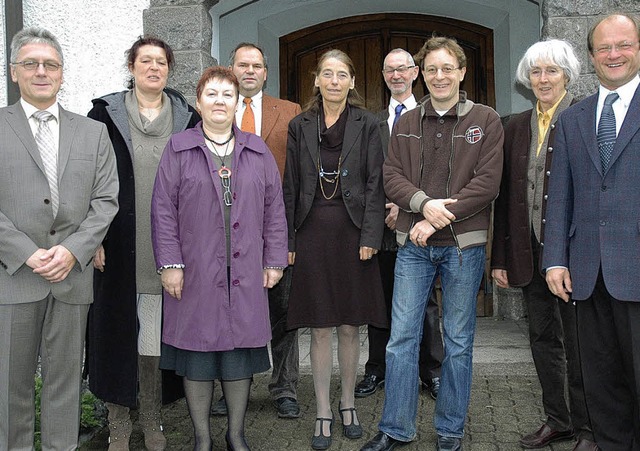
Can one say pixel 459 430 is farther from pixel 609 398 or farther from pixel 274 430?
pixel 274 430

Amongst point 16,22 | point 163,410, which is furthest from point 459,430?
point 16,22

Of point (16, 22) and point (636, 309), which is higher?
point (16, 22)

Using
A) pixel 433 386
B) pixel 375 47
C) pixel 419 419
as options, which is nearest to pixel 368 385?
pixel 433 386

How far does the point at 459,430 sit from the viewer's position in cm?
382

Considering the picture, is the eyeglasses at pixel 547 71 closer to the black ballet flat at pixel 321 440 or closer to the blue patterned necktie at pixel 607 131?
the blue patterned necktie at pixel 607 131

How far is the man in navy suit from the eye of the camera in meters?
3.15

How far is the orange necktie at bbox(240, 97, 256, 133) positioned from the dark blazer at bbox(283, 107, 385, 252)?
415 millimetres

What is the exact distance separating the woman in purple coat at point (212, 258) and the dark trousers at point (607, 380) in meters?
1.46

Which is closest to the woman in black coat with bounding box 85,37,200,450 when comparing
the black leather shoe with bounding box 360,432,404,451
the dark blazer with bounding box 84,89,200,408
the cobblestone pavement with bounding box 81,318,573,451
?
the dark blazer with bounding box 84,89,200,408

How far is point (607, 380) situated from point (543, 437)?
2.49ft

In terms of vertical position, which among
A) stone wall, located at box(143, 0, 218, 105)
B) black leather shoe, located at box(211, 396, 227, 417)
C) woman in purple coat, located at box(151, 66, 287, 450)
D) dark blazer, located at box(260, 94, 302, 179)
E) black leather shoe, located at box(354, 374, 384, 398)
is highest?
stone wall, located at box(143, 0, 218, 105)

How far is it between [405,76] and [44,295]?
2.52 metres

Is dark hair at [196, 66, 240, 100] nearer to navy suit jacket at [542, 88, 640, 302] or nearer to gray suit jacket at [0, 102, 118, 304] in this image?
gray suit jacket at [0, 102, 118, 304]

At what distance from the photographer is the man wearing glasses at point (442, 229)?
3.71m
